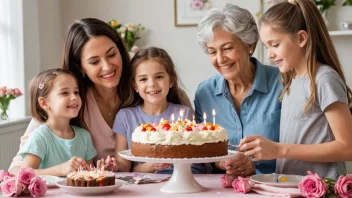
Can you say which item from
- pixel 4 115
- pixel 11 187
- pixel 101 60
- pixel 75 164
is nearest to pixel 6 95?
pixel 4 115

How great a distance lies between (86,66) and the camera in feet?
9.39

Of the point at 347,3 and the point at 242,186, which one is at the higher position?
the point at 347,3

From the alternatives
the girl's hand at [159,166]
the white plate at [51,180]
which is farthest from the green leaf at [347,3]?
the white plate at [51,180]

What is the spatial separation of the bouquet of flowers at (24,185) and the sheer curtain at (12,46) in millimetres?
2968

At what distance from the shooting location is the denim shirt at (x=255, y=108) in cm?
278

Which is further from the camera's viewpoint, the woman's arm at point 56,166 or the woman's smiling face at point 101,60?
the woman's smiling face at point 101,60

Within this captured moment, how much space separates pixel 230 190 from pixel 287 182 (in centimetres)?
20

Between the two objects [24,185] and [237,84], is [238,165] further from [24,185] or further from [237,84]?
[24,185]

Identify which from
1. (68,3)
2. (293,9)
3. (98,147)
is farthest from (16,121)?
(293,9)

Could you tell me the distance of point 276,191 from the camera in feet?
6.90

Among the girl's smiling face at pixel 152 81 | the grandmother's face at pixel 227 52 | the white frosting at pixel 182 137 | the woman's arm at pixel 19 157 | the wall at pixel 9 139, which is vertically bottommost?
the wall at pixel 9 139

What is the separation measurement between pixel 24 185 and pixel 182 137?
Result: 0.58 meters

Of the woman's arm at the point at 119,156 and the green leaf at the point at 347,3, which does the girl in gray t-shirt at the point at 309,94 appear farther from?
the green leaf at the point at 347,3

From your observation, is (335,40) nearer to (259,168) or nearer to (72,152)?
(259,168)
